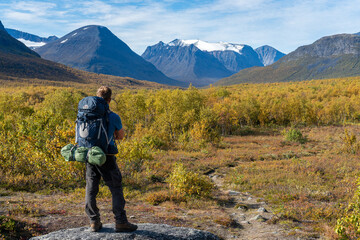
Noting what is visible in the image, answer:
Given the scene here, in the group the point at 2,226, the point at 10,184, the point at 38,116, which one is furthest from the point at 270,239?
the point at 38,116

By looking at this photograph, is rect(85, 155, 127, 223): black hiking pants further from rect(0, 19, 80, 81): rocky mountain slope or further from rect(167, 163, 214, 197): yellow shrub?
rect(0, 19, 80, 81): rocky mountain slope

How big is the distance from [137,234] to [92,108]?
2516mm

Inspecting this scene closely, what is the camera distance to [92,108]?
14.4 feet

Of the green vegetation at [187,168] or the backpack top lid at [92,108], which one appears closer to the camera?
the backpack top lid at [92,108]

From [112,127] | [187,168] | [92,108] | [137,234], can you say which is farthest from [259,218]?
[187,168]

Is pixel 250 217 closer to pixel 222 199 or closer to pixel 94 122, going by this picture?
pixel 222 199

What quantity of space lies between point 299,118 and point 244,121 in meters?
8.48

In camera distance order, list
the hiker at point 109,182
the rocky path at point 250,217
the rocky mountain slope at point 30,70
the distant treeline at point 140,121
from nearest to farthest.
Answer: the hiker at point 109,182, the rocky path at point 250,217, the distant treeline at point 140,121, the rocky mountain slope at point 30,70

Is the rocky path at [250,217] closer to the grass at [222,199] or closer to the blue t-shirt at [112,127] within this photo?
the grass at [222,199]

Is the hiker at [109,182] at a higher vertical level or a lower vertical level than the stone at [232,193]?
higher

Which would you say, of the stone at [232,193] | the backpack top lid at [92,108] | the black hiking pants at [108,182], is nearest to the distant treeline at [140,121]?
the stone at [232,193]

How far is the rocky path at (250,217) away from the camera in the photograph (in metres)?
6.52

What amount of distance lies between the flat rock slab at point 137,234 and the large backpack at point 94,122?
5.10 ft

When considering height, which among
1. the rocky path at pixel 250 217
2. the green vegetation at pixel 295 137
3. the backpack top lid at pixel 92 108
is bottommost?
the rocky path at pixel 250 217
